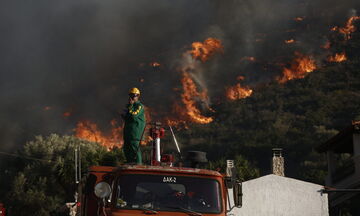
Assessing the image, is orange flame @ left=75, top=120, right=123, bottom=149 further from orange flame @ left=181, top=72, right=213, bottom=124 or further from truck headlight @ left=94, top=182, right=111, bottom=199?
truck headlight @ left=94, top=182, right=111, bottom=199

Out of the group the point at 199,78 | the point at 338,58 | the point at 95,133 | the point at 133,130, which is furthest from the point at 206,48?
the point at 133,130

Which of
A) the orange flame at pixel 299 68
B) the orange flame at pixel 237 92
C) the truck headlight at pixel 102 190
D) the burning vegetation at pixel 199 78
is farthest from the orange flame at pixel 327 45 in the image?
the truck headlight at pixel 102 190

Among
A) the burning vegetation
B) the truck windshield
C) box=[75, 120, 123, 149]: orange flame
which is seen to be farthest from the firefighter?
the burning vegetation

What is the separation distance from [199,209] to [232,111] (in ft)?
349

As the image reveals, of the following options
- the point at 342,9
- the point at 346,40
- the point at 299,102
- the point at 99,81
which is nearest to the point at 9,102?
the point at 99,81

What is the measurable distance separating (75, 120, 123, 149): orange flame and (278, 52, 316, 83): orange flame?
4381cm

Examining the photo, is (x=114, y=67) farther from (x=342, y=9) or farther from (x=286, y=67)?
(x=342, y=9)

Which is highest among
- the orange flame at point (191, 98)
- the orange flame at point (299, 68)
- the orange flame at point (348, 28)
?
the orange flame at point (348, 28)

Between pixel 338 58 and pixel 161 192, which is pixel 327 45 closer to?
pixel 338 58

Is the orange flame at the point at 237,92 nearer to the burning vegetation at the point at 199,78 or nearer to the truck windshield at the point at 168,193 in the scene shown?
the burning vegetation at the point at 199,78

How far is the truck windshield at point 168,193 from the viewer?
31.9 ft

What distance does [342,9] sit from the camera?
5719 inches

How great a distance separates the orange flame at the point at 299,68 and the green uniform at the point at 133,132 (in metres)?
115

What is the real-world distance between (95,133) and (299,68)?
52.6m
